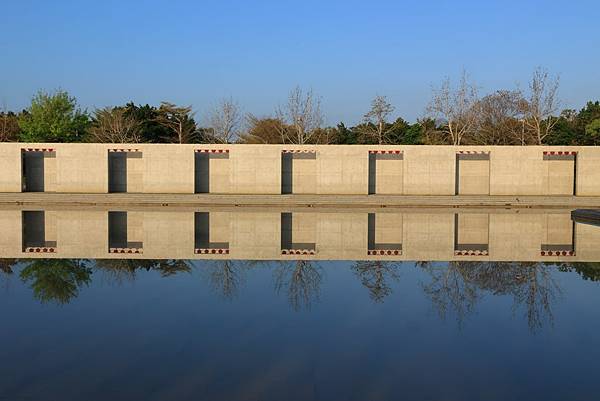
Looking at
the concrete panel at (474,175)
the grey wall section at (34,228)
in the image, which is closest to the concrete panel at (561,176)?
the concrete panel at (474,175)

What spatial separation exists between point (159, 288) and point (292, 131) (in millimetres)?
46966

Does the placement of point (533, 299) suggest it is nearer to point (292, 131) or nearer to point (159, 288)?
point (159, 288)

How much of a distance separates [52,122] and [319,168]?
31.7 metres

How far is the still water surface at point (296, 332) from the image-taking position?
5152 millimetres

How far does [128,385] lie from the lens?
5.11 metres

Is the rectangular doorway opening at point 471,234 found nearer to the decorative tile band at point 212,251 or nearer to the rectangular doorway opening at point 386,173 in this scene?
the decorative tile band at point 212,251

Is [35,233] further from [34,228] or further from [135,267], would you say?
[135,267]

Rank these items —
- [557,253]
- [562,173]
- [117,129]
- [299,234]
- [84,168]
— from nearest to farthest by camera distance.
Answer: [557,253] → [299,234] → [84,168] → [562,173] → [117,129]

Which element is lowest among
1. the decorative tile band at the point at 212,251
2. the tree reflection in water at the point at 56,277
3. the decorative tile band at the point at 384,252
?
the tree reflection in water at the point at 56,277

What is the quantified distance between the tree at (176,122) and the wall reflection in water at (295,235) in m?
32.1

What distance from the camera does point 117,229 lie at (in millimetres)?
17281

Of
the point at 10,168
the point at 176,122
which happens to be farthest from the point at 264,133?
the point at 10,168

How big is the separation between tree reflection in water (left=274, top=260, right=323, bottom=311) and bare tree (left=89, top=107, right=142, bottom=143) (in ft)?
135

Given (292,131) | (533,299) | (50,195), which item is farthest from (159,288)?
(292,131)
